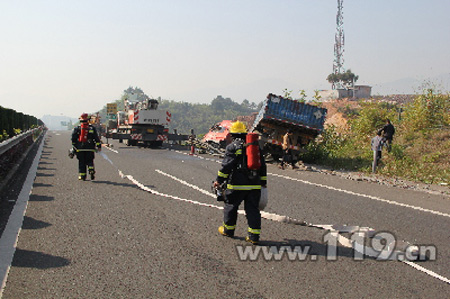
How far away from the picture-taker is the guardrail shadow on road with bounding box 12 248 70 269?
451cm

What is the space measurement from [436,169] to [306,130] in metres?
5.81

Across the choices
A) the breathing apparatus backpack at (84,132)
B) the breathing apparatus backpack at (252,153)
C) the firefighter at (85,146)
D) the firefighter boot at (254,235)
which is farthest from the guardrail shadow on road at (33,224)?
the breathing apparatus backpack at (84,132)

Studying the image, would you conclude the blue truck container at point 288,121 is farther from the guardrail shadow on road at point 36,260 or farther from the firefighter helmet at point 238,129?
the guardrail shadow on road at point 36,260

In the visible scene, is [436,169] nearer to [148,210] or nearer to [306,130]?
[306,130]

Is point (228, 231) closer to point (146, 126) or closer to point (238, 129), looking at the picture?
point (238, 129)

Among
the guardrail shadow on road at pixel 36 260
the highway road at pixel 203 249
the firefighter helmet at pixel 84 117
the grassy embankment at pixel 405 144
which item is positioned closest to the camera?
the highway road at pixel 203 249

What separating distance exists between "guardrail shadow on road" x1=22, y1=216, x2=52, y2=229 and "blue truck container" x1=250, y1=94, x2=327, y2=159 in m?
12.5

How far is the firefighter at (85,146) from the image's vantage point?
10.9 m

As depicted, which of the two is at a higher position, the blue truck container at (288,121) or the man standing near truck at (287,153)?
the blue truck container at (288,121)

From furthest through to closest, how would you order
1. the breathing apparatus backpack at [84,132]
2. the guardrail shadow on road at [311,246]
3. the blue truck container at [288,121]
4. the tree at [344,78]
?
the tree at [344,78], the blue truck container at [288,121], the breathing apparatus backpack at [84,132], the guardrail shadow on road at [311,246]

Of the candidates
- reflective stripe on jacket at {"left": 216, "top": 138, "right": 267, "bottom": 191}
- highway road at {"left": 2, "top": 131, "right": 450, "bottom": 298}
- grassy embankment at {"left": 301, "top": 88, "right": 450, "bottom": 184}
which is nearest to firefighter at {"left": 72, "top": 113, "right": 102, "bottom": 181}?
highway road at {"left": 2, "top": 131, "right": 450, "bottom": 298}

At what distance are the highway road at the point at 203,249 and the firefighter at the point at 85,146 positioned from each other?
1350 mm

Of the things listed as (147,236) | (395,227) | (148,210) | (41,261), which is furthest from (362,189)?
(41,261)

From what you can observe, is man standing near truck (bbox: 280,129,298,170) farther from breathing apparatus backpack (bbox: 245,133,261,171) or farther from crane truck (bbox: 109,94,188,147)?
crane truck (bbox: 109,94,188,147)
